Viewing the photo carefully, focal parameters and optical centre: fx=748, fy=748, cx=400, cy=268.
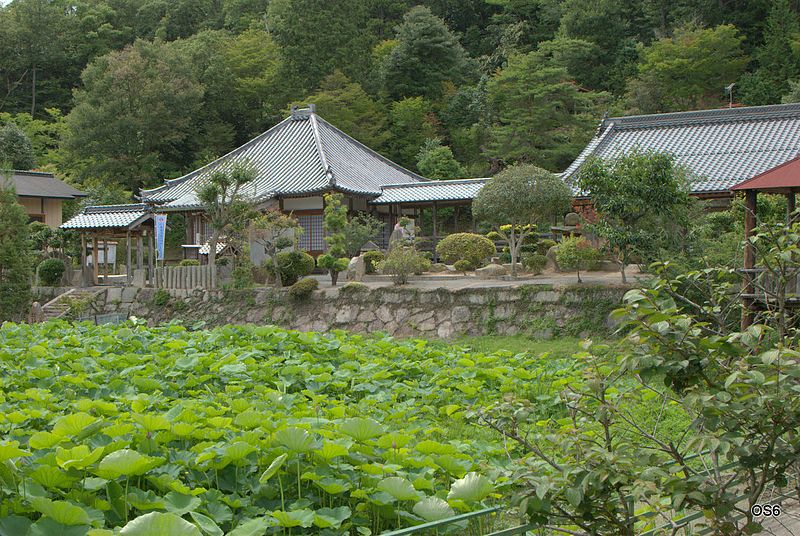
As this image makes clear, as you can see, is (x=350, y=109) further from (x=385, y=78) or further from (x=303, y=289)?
(x=303, y=289)

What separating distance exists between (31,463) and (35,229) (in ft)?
89.5

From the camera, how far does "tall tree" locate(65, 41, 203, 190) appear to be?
3650cm

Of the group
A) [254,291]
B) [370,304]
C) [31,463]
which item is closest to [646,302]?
[31,463]

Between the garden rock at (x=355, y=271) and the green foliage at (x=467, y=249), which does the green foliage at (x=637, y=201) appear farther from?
the garden rock at (x=355, y=271)

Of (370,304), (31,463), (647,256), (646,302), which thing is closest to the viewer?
(646,302)

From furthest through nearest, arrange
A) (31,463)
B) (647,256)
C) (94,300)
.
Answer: (94,300)
(647,256)
(31,463)

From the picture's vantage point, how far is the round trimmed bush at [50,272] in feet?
79.8

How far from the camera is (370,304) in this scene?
1827 cm

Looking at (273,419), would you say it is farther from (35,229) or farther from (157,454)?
(35,229)

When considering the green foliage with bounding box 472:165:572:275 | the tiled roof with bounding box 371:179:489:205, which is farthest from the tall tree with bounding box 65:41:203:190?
the green foliage with bounding box 472:165:572:275

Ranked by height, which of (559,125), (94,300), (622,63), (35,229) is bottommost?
(94,300)

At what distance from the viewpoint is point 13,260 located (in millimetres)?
21922

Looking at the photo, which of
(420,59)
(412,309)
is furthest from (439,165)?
(412,309)

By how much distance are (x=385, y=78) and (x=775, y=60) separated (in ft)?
63.3
